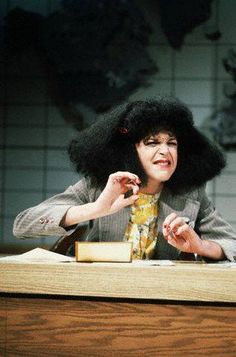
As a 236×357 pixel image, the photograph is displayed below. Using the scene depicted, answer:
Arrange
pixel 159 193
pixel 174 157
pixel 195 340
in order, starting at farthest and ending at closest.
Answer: pixel 159 193, pixel 174 157, pixel 195 340

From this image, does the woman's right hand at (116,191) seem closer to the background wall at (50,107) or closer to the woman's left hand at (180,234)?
the woman's left hand at (180,234)

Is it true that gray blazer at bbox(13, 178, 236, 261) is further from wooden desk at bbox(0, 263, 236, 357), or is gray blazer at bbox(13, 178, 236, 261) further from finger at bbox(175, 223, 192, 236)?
wooden desk at bbox(0, 263, 236, 357)

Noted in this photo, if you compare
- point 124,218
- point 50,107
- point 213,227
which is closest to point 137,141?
point 124,218

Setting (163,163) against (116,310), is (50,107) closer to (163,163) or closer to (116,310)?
(163,163)

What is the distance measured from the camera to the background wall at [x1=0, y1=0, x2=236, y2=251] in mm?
5055

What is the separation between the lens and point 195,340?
1.63 meters

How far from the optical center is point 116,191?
2.09 meters

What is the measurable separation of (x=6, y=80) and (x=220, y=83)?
6.12 feet

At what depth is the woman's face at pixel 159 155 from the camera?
2.28 meters

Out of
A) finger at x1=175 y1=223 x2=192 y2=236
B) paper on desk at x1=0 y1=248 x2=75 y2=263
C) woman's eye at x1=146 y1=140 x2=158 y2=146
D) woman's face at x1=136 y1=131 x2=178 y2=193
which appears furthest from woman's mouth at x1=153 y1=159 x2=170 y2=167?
paper on desk at x1=0 y1=248 x2=75 y2=263

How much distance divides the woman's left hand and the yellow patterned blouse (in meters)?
0.34

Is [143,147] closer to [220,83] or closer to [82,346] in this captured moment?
[82,346]

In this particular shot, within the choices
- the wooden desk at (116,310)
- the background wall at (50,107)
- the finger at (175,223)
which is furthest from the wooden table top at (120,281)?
the background wall at (50,107)

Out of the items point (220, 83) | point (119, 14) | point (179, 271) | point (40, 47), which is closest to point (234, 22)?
point (220, 83)
